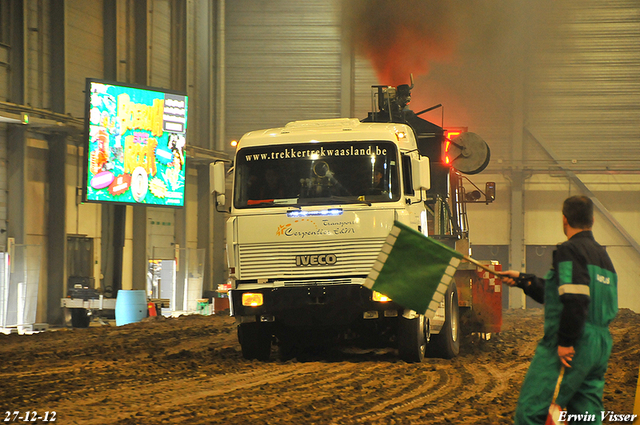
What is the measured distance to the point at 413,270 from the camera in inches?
212

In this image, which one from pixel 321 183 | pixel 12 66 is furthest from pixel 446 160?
pixel 12 66

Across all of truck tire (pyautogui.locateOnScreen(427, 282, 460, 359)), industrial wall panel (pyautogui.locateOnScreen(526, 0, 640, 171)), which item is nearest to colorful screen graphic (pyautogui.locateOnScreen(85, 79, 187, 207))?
truck tire (pyautogui.locateOnScreen(427, 282, 460, 359))

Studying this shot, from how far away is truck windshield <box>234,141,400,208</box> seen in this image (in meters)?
10.4

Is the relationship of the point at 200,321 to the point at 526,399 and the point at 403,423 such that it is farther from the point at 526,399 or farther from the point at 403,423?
the point at 526,399

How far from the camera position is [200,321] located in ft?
64.8

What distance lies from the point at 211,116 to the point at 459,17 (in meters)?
9.75

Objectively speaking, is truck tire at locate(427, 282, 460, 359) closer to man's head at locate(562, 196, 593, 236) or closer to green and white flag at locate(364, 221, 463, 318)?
green and white flag at locate(364, 221, 463, 318)

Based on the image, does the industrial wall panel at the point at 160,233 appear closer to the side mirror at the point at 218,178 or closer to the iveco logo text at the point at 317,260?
the side mirror at the point at 218,178

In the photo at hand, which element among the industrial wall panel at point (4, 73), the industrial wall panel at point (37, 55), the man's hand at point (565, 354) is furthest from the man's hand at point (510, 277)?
the industrial wall panel at point (37, 55)

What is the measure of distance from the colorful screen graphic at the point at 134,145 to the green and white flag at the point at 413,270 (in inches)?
613

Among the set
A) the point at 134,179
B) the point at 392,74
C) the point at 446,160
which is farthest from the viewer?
the point at 392,74

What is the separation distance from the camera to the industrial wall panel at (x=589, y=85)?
30375mm

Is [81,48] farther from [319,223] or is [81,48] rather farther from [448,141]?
[319,223]

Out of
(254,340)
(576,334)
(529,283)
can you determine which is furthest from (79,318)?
(576,334)
